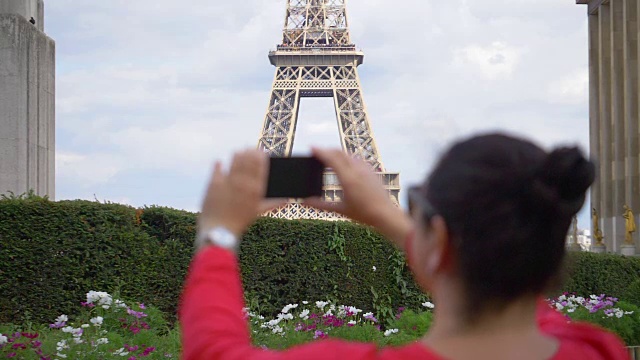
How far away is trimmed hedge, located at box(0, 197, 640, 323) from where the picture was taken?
9344 millimetres

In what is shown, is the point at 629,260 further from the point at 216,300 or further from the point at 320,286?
the point at 216,300

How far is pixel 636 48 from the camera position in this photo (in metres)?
39.2

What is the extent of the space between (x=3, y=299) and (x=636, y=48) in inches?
1378

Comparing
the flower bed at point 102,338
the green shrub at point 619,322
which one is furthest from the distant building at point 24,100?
the green shrub at point 619,322

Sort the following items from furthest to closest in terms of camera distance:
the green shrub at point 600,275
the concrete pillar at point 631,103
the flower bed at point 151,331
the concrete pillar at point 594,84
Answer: the concrete pillar at point 594,84, the concrete pillar at point 631,103, the green shrub at point 600,275, the flower bed at point 151,331

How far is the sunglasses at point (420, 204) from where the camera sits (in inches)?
57.0

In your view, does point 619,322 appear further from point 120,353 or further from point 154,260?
point 120,353

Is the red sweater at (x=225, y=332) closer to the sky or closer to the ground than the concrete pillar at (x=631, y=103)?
closer to the ground

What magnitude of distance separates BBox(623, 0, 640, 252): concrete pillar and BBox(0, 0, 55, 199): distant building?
30.0 m

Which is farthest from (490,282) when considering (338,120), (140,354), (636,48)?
(338,120)

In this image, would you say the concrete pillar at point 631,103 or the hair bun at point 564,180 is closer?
the hair bun at point 564,180

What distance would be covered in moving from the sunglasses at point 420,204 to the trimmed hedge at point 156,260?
325 inches

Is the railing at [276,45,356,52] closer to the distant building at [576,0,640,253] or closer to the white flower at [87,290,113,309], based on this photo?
the distant building at [576,0,640,253]

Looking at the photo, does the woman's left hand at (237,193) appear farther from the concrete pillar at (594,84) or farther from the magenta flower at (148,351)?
the concrete pillar at (594,84)
